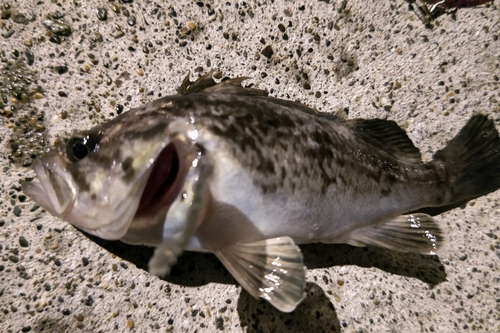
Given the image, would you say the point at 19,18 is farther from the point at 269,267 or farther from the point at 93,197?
the point at 269,267

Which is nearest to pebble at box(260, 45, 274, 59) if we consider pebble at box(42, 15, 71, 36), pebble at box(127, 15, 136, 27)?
pebble at box(127, 15, 136, 27)

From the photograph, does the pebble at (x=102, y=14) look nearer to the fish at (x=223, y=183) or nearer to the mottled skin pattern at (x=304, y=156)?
the fish at (x=223, y=183)

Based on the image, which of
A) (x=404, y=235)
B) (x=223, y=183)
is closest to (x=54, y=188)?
(x=223, y=183)

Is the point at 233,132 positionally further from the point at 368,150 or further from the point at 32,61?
the point at 32,61

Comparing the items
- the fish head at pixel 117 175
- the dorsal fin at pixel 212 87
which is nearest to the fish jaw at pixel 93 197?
the fish head at pixel 117 175

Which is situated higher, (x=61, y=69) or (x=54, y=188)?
(x=61, y=69)

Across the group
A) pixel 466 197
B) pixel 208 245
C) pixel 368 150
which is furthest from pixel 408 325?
pixel 208 245

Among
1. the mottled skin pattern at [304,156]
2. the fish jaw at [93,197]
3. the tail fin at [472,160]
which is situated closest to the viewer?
the fish jaw at [93,197]
